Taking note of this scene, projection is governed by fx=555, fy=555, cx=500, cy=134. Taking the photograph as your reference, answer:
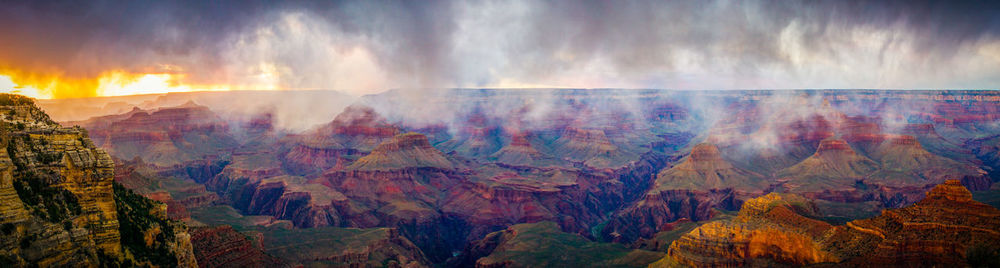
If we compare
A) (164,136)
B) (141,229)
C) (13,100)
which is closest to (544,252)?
(141,229)

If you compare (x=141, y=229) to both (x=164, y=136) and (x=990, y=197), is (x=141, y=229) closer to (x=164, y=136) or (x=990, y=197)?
(x=990, y=197)

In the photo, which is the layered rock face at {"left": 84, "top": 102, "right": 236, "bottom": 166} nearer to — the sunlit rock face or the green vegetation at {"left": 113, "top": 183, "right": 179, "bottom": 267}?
the sunlit rock face

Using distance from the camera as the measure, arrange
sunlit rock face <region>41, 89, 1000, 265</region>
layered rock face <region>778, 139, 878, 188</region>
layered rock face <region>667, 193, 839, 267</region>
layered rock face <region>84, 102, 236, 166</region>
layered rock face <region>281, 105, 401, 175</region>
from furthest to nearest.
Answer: layered rock face <region>281, 105, 401, 175</region> < layered rock face <region>84, 102, 236, 166</region> < layered rock face <region>778, 139, 878, 188</region> < sunlit rock face <region>41, 89, 1000, 265</region> < layered rock face <region>667, 193, 839, 267</region>

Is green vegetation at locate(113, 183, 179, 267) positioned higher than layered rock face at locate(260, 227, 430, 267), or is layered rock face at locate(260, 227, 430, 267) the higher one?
green vegetation at locate(113, 183, 179, 267)

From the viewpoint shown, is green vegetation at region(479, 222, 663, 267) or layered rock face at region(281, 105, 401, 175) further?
layered rock face at region(281, 105, 401, 175)

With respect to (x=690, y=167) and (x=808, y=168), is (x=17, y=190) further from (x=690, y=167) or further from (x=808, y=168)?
(x=808, y=168)

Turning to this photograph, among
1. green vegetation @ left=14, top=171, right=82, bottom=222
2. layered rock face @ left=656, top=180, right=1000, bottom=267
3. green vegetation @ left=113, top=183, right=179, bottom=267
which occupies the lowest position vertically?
layered rock face @ left=656, top=180, right=1000, bottom=267

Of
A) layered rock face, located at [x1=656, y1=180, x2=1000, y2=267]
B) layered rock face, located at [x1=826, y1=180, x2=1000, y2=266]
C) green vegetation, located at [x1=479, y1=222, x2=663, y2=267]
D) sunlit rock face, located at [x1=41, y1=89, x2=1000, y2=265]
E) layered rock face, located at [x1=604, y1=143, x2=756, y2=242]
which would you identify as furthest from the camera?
layered rock face, located at [x1=604, y1=143, x2=756, y2=242]

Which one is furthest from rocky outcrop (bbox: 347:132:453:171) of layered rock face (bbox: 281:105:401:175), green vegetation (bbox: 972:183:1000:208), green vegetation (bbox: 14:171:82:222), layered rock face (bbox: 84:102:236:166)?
green vegetation (bbox: 972:183:1000:208)
